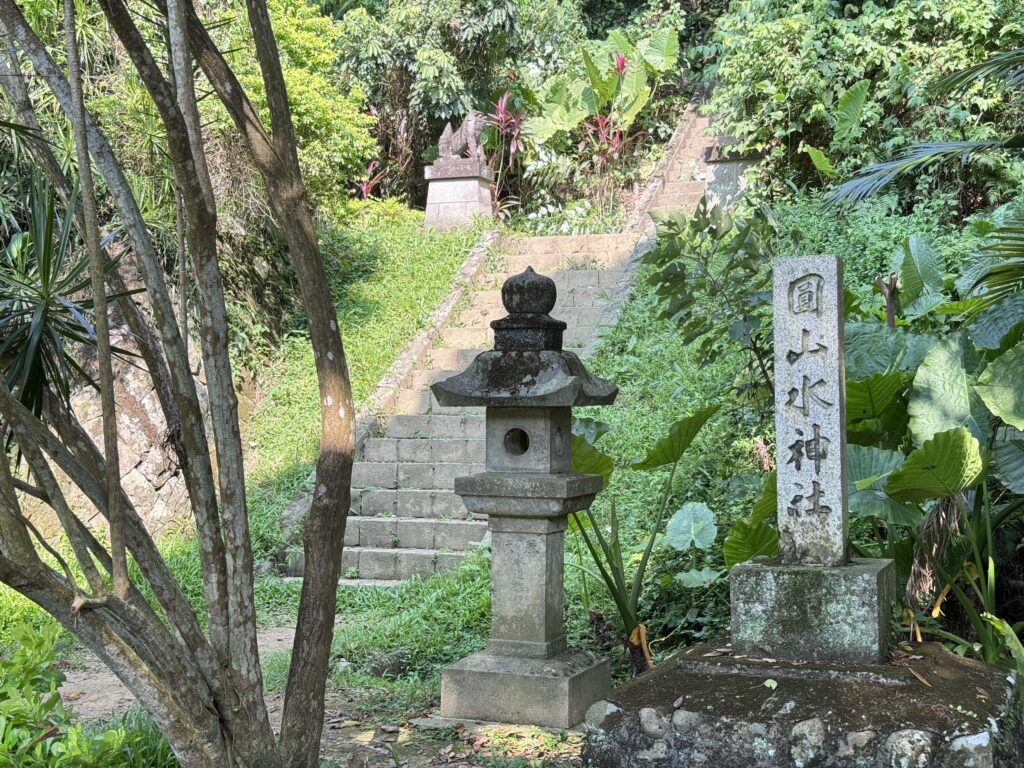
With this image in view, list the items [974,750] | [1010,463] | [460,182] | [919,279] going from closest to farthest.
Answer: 1. [974,750]
2. [1010,463]
3. [919,279]
4. [460,182]

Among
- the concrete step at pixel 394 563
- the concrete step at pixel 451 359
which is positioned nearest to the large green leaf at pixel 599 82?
the concrete step at pixel 451 359

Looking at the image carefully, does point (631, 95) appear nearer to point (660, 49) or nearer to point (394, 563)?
point (660, 49)

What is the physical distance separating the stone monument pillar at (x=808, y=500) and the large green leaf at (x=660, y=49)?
11163mm

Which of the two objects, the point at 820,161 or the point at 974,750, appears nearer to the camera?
the point at 974,750

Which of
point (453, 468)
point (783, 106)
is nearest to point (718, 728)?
point (453, 468)

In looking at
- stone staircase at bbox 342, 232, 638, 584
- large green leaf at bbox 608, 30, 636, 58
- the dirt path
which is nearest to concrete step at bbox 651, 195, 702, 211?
stone staircase at bbox 342, 232, 638, 584

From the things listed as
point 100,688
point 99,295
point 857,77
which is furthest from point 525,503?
point 857,77

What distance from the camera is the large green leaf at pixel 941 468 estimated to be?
3.69 meters

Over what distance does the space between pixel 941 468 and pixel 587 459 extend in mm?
1878

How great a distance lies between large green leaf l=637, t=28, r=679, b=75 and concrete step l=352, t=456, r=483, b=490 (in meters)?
7.81

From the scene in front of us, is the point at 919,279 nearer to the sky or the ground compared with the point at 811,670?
nearer to the sky

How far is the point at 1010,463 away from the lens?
14.1 ft

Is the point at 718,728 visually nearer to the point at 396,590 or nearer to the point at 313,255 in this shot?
the point at 313,255

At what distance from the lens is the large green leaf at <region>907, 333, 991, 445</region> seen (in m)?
4.36
